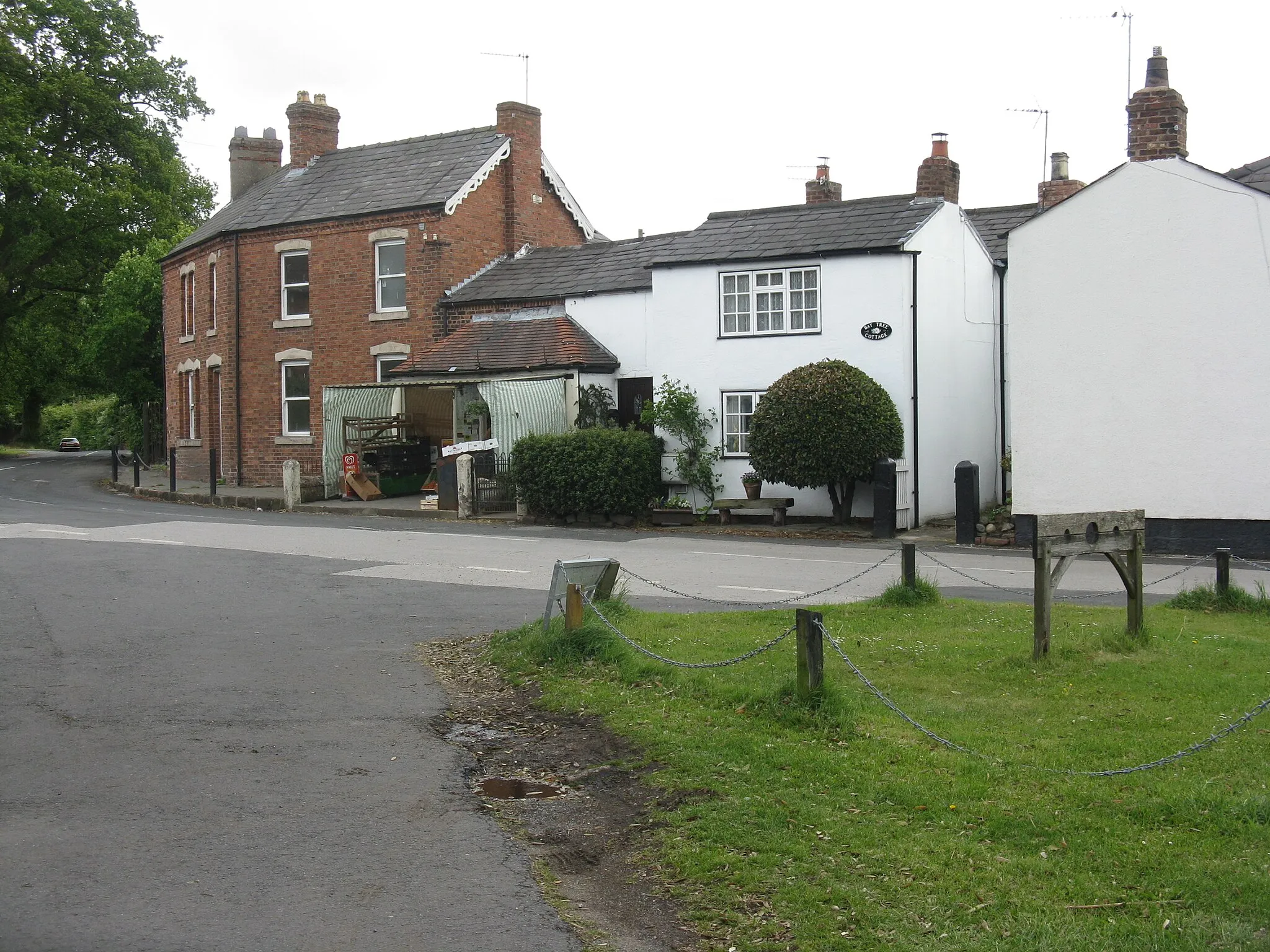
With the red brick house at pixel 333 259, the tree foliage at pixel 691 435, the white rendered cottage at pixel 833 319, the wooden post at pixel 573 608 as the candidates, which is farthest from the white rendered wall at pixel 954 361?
the wooden post at pixel 573 608

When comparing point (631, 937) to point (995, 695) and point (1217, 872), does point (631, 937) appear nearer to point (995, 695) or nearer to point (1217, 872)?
point (1217, 872)

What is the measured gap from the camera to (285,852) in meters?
6.09

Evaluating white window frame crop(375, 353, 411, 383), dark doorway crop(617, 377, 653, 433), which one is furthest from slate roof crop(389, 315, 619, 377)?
white window frame crop(375, 353, 411, 383)

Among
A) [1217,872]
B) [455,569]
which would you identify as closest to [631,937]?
[1217,872]

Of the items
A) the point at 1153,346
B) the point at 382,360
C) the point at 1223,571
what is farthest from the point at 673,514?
the point at 1223,571

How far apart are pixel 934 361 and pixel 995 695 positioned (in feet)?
54.9

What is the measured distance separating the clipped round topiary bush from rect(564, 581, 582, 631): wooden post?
12.0 metres

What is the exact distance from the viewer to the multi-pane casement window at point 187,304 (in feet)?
124

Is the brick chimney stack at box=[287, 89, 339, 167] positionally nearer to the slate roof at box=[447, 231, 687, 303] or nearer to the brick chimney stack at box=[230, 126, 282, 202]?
the brick chimney stack at box=[230, 126, 282, 202]

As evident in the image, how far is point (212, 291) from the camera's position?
36125 mm

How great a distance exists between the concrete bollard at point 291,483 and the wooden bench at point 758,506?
10135mm

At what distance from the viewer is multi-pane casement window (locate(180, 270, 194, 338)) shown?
124 feet

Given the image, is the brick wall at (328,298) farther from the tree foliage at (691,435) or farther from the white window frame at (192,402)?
the tree foliage at (691,435)

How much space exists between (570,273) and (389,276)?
5108 mm
